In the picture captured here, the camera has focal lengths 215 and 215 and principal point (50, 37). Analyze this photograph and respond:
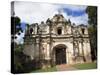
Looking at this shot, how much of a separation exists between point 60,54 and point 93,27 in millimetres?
509

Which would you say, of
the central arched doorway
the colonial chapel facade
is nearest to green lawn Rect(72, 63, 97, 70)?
the colonial chapel facade

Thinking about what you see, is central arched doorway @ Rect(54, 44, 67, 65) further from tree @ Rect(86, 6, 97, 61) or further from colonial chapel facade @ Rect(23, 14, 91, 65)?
tree @ Rect(86, 6, 97, 61)

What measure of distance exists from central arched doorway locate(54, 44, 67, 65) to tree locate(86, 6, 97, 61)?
35 centimetres

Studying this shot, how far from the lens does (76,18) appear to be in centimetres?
236

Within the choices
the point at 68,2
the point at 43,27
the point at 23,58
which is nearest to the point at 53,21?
the point at 43,27

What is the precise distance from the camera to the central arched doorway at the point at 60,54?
2272 millimetres

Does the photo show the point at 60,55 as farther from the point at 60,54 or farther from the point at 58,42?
the point at 58,42

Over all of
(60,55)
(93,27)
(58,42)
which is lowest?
(60,55)

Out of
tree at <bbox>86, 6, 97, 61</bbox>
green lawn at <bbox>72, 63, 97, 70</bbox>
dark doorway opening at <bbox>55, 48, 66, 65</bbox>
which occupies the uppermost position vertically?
tree at <bbox>86, 6, 97, 61</bbox>

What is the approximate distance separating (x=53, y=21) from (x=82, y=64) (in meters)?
0.58

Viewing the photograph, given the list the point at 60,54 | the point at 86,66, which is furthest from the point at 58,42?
the point at 86,66

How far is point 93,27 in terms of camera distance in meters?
2.45

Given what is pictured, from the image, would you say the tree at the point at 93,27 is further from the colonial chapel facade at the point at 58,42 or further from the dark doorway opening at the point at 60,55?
the dark doorway opening at the point at 60,55

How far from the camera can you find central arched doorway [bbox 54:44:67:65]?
7.45ft
